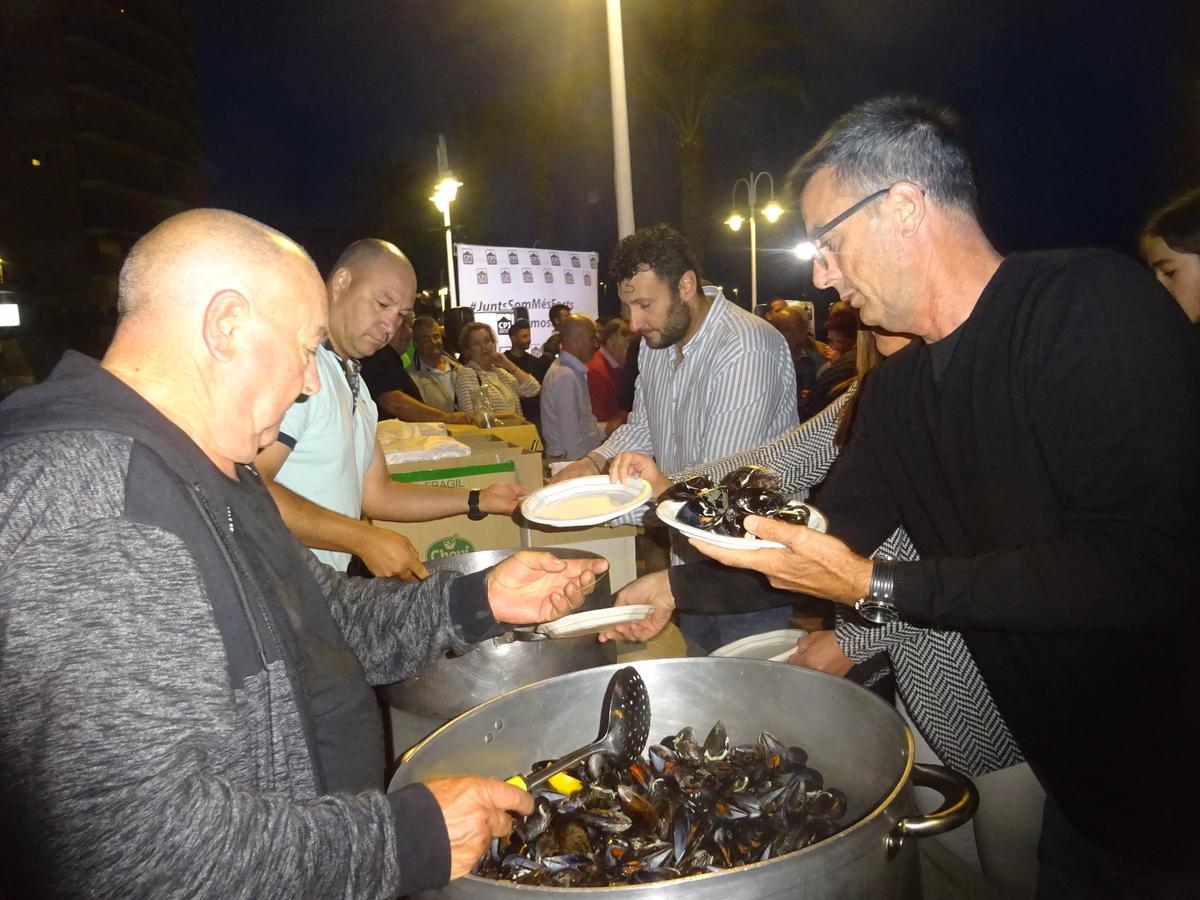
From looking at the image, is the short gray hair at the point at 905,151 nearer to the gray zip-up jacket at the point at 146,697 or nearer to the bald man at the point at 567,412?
the gray zip-up jacket at the point at 146,697

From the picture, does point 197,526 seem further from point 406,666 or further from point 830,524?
point 830,524

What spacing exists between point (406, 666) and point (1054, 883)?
62.2 inches

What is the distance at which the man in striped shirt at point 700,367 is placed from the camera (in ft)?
11.7

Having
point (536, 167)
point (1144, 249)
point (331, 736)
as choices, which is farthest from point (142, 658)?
point (536, 167)

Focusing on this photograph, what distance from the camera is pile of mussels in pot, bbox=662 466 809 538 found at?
1838mm

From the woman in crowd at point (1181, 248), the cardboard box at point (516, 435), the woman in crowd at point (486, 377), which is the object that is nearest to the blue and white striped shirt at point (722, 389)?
the cardboard box at point (516, 435)

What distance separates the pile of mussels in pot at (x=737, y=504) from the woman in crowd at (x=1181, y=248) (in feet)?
5.81

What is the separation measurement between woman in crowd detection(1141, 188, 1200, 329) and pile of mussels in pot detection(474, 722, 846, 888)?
7.56 feet

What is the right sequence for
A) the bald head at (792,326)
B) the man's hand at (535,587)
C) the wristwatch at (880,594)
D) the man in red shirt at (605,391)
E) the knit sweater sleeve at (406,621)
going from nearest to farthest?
the wristwatch at (880,594) < the knit sweater sleeve at (406,621) < the man's hand at (535,587) < the man in red shirt at (605,391) < the bald head at (792,326)

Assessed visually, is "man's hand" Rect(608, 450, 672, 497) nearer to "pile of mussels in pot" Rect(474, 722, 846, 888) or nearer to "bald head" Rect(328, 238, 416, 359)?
"bald head" Rect(328, 238, 416, 359)

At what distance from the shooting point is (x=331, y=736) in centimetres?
144

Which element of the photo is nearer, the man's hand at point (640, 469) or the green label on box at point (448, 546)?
the man's hand at point (640, 469)

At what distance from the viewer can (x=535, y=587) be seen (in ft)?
6.46

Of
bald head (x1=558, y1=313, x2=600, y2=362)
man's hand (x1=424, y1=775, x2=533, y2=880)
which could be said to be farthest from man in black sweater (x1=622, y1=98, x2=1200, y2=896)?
bald head (x1=558, y1=313, x2=600, y2=362)
